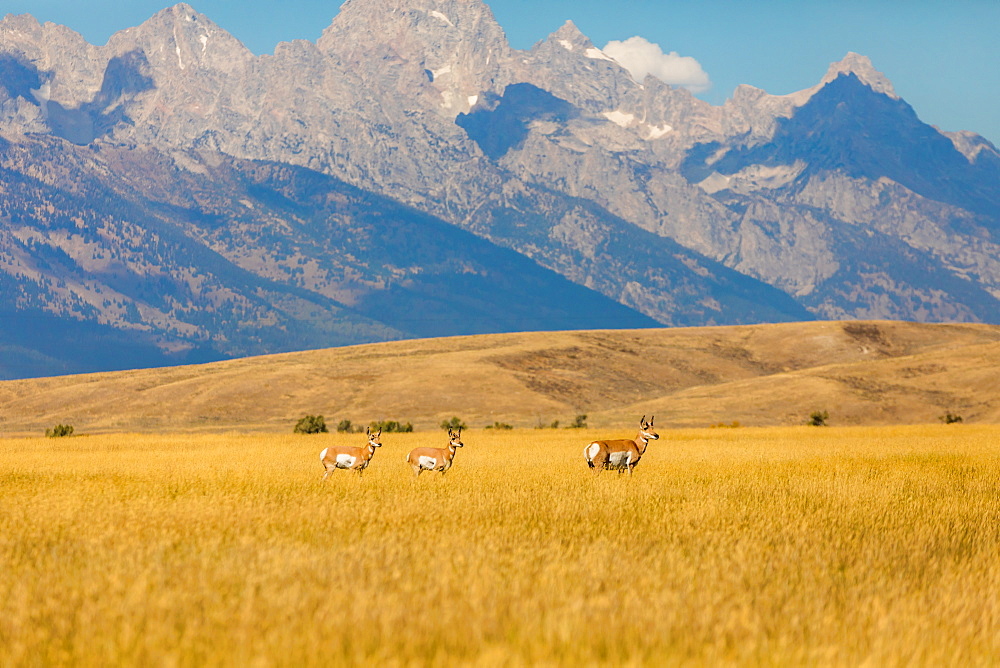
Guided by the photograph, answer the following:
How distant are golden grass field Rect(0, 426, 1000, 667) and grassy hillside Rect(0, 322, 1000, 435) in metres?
76.0

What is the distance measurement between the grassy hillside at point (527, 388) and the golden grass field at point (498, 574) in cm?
7603

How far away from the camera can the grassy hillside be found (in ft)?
360

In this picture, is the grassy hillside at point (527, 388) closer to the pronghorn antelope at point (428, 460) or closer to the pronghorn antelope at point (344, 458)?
the pronghorn antelope at point (344, 458)

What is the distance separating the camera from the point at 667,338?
187 meters

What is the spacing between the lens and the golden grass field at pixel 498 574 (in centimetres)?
951

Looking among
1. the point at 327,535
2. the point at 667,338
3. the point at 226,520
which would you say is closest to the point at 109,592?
the point at 327,535

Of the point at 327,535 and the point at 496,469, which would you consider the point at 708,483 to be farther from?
the point at 327,535

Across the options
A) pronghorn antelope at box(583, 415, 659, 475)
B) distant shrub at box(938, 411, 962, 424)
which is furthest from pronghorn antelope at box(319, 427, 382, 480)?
distant shrub at box(938, 411, 962, 424)

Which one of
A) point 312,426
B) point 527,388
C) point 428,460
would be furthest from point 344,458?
point 527,388

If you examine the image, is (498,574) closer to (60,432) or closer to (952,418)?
(60,432)

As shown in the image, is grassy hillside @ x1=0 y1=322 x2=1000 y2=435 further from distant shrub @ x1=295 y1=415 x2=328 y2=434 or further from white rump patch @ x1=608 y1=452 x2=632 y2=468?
white rump patch @ x1=608 y1=452 x2=632 y2=468

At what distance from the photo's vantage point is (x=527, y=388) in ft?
433

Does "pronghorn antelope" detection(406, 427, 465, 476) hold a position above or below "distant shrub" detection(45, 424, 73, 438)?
below

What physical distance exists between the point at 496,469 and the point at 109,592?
67.3 ft
